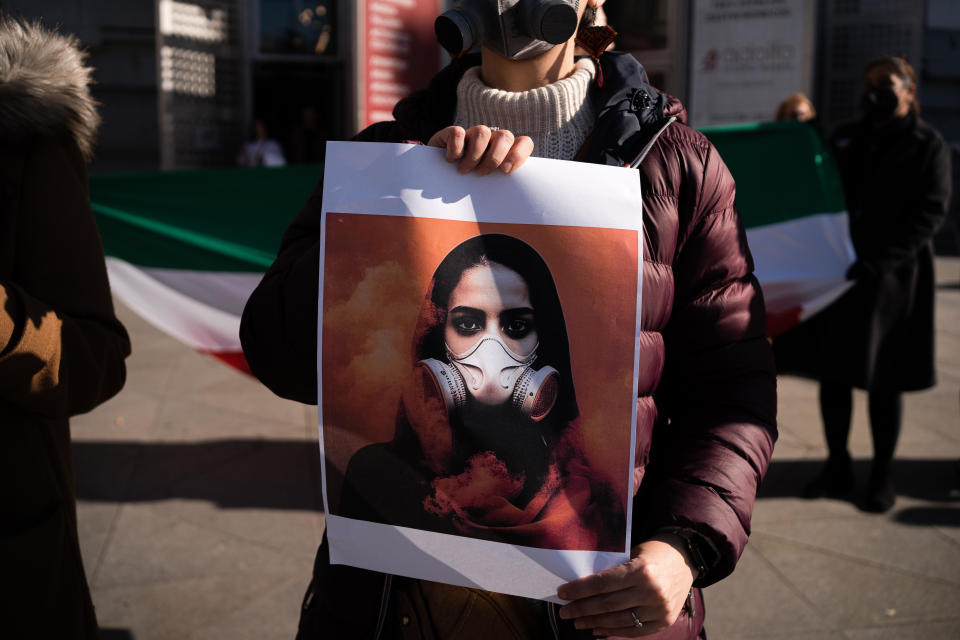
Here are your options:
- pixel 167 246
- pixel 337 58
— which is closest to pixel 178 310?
pixel 167 246

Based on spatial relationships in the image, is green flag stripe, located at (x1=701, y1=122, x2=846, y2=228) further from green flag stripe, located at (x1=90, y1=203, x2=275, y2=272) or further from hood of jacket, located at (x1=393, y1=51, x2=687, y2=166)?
hood of jacket, located at (x1=393, y1=51, x2=687, y2=166)

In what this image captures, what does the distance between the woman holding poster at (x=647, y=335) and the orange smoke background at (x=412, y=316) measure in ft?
0.28

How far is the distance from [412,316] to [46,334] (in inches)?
25.0

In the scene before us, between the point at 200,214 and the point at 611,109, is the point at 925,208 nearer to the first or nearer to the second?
the point at 611,109

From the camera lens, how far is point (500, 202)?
1132 mm

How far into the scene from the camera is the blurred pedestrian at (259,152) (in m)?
9.10

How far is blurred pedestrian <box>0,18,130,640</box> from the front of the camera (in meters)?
1.42

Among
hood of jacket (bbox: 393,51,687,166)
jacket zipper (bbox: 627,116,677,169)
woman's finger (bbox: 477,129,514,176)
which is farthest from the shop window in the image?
woman's finger (bbox: 477,129,514,176)

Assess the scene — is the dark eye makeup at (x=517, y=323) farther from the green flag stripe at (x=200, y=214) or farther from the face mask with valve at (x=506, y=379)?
the green flag stripe at (x=200, y=214)

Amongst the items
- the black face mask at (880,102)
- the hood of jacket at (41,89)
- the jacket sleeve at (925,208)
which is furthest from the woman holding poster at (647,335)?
the black face mask at (880,102)

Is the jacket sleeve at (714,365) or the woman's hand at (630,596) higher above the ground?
the jacket sleeve at (714,365)

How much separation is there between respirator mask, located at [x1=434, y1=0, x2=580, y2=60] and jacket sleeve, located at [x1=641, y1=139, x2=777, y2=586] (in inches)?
11.1

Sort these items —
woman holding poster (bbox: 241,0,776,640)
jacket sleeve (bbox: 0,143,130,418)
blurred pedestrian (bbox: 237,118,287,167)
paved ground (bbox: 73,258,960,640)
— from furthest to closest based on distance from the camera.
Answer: blurred pedestrian (bbox: 237,118,287,167)
paved ground (bbox: 73,258,960,640)
jacket sleeve (bbox: 0,143,130,418)
woman holding poster (bbox: 241,0,776,640)

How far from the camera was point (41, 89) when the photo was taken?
153cm
